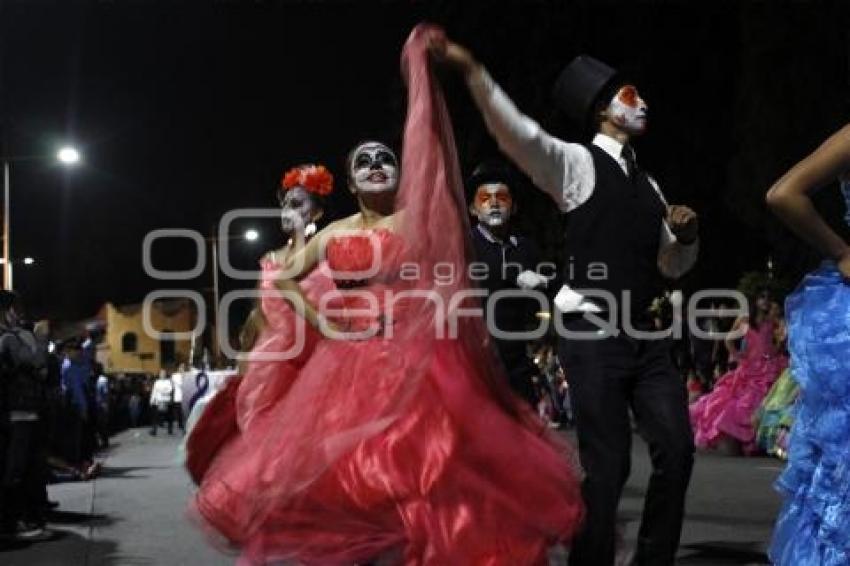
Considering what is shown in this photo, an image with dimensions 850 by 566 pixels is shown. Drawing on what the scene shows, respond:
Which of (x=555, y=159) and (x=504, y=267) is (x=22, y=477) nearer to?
(x=504, y=267)

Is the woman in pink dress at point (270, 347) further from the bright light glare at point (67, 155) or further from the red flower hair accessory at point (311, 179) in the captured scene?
the bright light glare at point (67, 155)

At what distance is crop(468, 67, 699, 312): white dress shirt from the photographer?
414cm

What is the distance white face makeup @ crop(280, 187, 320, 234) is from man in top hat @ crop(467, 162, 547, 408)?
1.28m

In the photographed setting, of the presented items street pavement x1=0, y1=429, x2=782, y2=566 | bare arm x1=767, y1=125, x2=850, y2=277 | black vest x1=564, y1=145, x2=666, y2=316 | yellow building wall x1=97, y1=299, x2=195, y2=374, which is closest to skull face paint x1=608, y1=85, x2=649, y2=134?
black vest x1=564, y1=145, x2=666, y2=316

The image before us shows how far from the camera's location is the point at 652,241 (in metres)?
4.51

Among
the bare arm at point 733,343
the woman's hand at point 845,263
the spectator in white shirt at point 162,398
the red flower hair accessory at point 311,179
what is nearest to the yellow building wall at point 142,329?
the spectator in white shirt at point 162,398

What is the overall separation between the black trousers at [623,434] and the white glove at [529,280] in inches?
83.9

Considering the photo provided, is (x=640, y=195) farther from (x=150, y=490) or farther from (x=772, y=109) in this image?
(x=772, y=109)

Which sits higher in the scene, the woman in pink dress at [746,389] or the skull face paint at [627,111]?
the skull face paint at [627,111]

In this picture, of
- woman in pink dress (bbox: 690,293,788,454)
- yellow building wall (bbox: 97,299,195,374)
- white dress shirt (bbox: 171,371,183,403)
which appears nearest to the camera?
woman in pink dress (bbox: 690,293,788,454)

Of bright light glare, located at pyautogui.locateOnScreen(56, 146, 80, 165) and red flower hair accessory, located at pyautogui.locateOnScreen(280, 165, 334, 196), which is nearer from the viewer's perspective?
A: red flower hair accessory, located at pyautogui.locateOnScreen(280, 165, 334, 196)

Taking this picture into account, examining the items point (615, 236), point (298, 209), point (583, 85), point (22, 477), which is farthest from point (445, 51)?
point (22, 477)

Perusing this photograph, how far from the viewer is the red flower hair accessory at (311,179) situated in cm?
769

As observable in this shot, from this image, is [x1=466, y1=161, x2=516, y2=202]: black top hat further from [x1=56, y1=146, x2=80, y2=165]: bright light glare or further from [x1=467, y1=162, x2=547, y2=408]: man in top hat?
[x1=56, y1=146, x2=80, y2=165]: bright light glare
